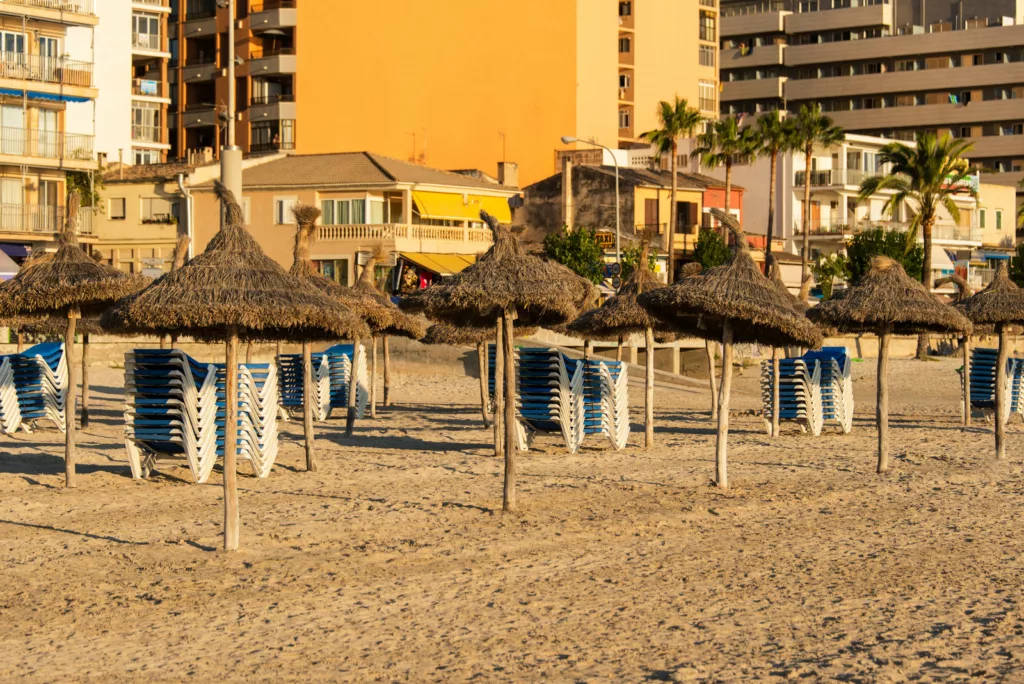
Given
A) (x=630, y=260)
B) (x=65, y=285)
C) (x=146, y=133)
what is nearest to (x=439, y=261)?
(x=630, y=260)

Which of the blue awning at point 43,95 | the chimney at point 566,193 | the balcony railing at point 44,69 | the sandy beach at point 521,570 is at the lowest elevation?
the sandy beach at point 521,570

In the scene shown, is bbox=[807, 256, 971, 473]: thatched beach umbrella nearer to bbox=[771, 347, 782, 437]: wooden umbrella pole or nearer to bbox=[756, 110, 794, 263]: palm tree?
bbox=[771, 347, 782, 437]: wooden umbrella pole

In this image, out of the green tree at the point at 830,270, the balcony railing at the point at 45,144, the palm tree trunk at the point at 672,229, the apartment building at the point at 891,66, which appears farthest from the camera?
the apartment building at the point at 891,66

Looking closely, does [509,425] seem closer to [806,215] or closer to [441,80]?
[806,215]

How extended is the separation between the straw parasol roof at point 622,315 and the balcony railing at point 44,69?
102 feet

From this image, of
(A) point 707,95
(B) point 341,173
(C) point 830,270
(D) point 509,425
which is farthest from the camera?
(A) point 707,95

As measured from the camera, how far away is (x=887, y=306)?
1738 centimetres

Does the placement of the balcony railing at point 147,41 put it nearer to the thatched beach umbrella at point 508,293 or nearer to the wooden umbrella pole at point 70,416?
the wooden umbrella pole at point 70,416

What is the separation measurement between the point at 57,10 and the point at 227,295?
1582 inches

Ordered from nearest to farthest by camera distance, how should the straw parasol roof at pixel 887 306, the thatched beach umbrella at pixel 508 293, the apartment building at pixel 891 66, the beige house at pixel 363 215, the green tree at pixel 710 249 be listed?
1. the thatched beach umbrella at pixel 508 293
2. the straw parasol roof at pixel 887 306
3. the beige house at pixel 363 215
4. the green tree at pixel 710 249
5. the apartment building at pixel 891 66

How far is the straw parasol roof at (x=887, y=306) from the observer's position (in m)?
17.3

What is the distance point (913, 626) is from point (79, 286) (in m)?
9.59

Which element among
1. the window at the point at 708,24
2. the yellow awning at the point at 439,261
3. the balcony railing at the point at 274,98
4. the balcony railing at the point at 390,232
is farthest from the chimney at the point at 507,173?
the window at the point at 708,24

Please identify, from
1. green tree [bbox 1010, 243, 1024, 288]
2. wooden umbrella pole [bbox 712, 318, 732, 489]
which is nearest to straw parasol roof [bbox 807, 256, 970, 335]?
wooden umbrella pole [bbox 712, 318, 732, 489]
